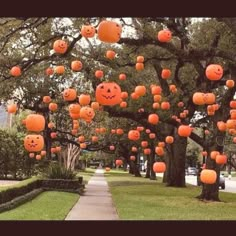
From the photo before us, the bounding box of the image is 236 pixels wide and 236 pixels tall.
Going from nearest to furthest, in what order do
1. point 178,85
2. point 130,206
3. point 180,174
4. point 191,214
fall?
1. point 191,214
2. point 130,206
3. point 178,85
4. point 180,174

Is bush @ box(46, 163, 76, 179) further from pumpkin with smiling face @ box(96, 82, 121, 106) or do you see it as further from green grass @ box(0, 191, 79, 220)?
pumpkin with smiling face @ box(96, 82, 121, 106)

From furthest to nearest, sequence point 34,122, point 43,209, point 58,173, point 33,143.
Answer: point 58,173, point 43,209, point 33,143, point 34,122

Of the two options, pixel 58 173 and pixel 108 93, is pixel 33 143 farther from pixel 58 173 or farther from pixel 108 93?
pixel 58 173

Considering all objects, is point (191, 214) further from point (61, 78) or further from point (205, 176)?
point (61, 78)

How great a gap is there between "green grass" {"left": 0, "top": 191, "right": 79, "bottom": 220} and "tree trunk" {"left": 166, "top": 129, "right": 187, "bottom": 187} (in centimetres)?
1363

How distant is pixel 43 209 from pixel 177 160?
18888 mm

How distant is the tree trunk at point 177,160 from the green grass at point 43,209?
537 inches

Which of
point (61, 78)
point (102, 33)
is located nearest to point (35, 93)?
point (61, 78)

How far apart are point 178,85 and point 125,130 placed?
13429 millimetres

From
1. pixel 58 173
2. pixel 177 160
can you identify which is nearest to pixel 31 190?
pixel 58 173

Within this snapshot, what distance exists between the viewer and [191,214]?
688 inches

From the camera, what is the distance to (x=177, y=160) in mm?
35031

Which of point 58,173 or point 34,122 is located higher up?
point 34,122

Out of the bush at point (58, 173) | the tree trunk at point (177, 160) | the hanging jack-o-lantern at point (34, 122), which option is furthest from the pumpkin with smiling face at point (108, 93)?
the tree trunk at point (177, 160)
